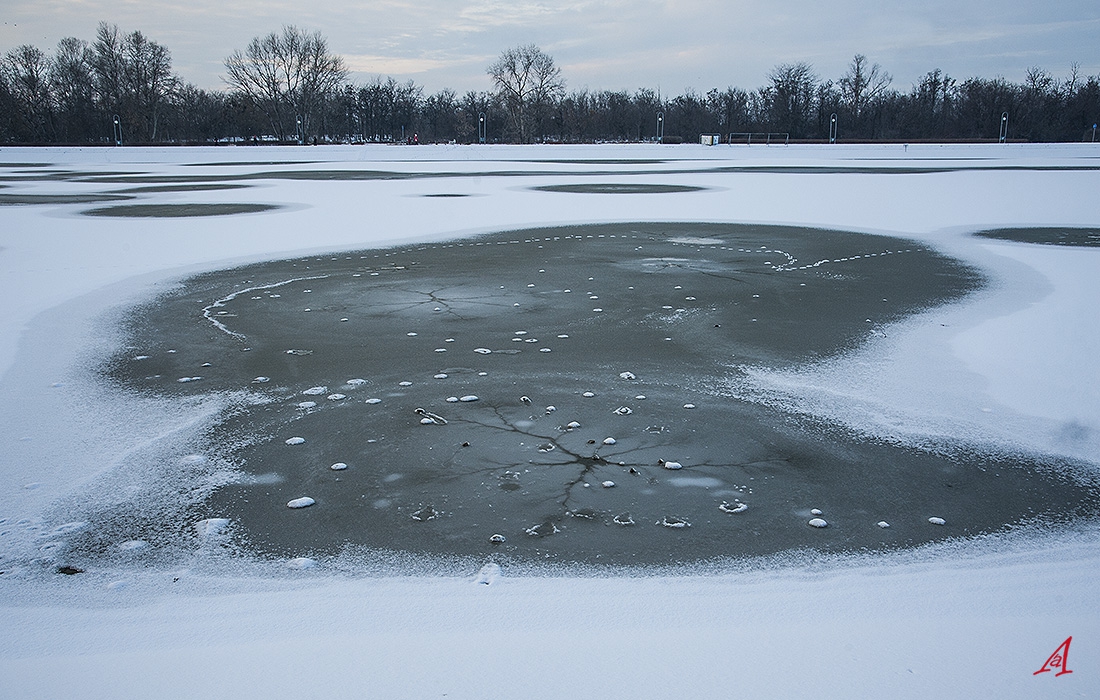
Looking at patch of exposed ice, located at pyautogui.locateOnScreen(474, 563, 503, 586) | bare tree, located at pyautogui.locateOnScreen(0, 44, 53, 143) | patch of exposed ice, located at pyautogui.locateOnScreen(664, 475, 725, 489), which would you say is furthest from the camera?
bare tree, located at pyautogui.locateOnScreen(0, 44, 53, 143)

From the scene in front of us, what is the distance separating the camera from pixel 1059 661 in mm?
2816

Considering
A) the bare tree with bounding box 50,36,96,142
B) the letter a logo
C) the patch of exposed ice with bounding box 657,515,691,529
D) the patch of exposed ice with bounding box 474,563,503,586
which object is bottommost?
the letter a logo

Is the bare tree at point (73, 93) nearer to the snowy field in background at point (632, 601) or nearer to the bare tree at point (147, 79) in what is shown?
the bare tree at point (147, 79)

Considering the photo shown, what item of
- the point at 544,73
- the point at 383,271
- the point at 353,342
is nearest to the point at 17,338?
the point at 353,342

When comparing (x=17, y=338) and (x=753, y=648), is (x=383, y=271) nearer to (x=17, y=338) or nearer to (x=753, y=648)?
(x=17, y=338)

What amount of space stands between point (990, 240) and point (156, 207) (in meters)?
16.5

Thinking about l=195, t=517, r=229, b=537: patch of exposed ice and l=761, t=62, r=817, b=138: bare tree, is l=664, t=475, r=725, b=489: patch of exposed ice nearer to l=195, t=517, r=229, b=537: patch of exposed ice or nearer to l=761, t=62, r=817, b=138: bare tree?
l=195, t=517, r=229, b=537: patch of exposed ice

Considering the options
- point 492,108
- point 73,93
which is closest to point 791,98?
point 492,108

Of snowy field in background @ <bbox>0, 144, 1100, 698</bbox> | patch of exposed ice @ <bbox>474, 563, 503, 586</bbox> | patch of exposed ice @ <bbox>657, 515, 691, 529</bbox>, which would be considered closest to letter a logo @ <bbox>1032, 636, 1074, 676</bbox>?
snowy field in background @ <bbox>0, 144, 1100, 698</bbox>

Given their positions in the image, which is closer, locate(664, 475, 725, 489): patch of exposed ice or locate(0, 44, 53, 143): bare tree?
locate(664, 475, 725, 489): patch of exposed ice

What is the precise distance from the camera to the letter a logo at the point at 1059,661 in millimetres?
2758

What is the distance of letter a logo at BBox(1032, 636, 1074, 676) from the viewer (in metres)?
2.76

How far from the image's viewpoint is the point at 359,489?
4.18 m

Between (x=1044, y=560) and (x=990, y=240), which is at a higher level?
(x=990, y=240)
